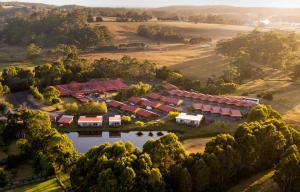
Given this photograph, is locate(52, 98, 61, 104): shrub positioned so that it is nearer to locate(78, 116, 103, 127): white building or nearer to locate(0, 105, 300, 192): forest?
locate(78, 116, 103, 127): white building

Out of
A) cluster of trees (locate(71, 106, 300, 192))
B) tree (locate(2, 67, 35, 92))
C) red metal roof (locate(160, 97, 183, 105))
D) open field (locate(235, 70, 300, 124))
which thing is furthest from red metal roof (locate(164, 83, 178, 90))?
cluster of trees (locate(71, 106, 300, 192))

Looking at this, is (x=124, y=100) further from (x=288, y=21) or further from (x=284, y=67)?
(x=288, y=21)

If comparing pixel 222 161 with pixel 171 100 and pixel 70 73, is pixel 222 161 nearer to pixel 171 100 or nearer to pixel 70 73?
pixel 171 100

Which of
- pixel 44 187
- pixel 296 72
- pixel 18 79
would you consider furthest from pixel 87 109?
pixel 296 72

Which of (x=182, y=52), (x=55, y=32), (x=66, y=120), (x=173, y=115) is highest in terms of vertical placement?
(x=55, y=32)

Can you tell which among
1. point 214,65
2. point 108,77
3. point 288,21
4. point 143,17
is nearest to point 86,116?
point 108,77
